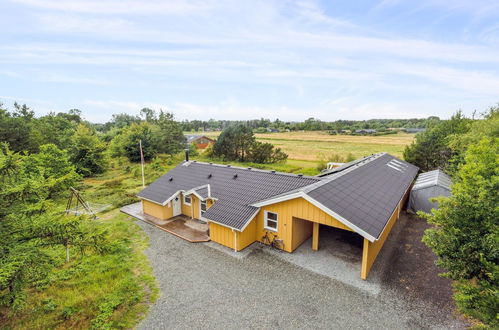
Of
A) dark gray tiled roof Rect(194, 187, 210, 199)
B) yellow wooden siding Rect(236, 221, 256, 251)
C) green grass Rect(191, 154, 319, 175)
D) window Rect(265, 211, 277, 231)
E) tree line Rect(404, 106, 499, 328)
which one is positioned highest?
tree line Rect(404, 106, 499, 328)

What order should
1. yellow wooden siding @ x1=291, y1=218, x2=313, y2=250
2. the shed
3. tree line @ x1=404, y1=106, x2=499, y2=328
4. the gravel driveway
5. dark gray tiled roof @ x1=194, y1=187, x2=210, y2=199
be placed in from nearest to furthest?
tree line @ x1=404, y1=106, x2=499, y2=328 → the gravel driveway → yellow wooden siding @ x1=291, y1=218, x2=313, y2=250 → dark gray tiled roof @ x1=194, y1=187, x2=210, y2=199 → the shed

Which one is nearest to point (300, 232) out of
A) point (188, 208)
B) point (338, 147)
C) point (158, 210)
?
point (188, 208)

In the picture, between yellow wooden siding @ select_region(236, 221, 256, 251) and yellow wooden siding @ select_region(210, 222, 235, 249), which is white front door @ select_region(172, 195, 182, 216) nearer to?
yellow wooden siding @ select_region(210, 222, 235, 249)

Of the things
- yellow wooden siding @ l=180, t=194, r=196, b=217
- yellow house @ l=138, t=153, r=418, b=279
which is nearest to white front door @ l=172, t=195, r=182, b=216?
yellow house @ l=138, t=153, r=418, b=279

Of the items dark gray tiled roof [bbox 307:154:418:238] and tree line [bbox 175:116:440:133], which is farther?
tree line [bbox 175:116:440:133]

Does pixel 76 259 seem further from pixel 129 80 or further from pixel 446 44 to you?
pixel 129 80

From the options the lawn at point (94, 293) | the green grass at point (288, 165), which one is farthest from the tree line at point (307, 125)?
the lawn at point (94, 293)

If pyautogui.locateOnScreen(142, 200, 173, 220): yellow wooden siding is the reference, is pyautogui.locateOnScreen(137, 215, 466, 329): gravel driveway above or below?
below

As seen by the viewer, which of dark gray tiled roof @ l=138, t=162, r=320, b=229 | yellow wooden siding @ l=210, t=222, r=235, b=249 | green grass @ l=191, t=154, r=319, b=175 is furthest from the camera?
green grass @ l=191, t=154, r=319, b=175

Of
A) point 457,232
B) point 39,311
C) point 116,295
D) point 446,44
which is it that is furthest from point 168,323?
point 446,44
